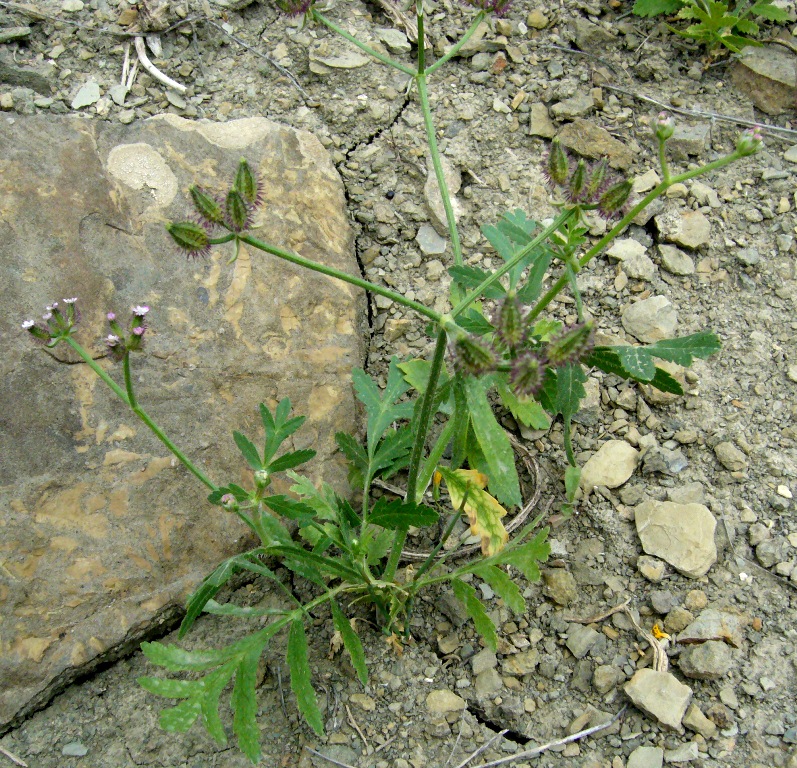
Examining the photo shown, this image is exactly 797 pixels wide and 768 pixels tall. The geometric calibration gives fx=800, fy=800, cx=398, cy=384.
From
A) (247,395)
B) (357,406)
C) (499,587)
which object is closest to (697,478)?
(499,587)

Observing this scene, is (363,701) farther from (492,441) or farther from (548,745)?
(492,441)

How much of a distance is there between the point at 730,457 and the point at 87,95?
11.9ft

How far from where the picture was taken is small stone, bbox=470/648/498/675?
10.1 ft

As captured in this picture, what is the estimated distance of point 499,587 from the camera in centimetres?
288

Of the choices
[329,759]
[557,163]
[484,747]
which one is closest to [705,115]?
[557,163]

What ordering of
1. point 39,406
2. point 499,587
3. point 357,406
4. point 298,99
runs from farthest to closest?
point 298,99 < point 357,406 < point 39,406 < point 499,587

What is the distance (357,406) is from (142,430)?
92 centimetres

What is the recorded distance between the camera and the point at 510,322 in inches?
88.1

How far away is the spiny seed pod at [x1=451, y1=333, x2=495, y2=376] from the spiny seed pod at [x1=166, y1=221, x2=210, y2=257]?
84 centimetres

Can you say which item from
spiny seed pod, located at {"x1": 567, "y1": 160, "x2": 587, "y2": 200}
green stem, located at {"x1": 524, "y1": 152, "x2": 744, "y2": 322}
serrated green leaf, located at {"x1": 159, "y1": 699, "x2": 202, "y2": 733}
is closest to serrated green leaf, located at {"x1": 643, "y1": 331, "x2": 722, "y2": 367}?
green stem, located at {"x1": 524, "y1": 152, "x2": 744, "y2": 322}

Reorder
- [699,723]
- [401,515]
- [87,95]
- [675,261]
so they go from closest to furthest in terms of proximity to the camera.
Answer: [401,515] → [699,723] → [675,261] → [87,95]

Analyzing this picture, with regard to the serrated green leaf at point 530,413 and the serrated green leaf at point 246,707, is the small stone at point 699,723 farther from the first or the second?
the serrated green leaf at point 246,707

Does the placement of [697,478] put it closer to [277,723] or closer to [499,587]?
[499,587]

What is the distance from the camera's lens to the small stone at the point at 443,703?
118 inches
